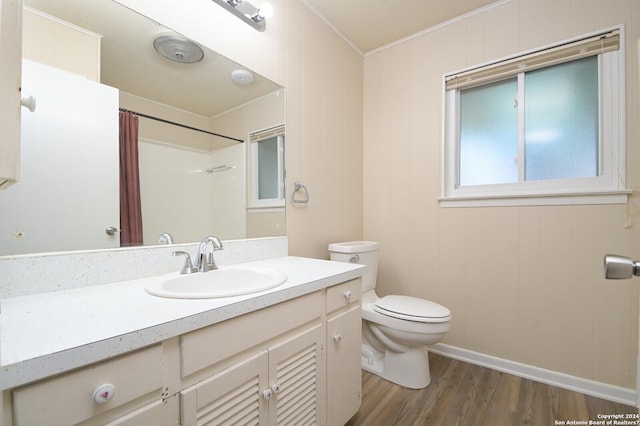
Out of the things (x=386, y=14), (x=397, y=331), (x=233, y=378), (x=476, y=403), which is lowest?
(x=476, y=403)

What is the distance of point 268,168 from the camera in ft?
5.31

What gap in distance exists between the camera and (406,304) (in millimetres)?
1734

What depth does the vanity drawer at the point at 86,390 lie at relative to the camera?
47 cm

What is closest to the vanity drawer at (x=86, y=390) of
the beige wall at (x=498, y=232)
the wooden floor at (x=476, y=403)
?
the wooden floor at (x=476, y=403)

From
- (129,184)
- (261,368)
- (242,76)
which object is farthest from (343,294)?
(242,76)

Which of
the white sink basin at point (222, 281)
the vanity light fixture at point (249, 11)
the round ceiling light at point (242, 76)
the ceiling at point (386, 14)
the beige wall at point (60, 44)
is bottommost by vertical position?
the white sink basin at point (222, 281)

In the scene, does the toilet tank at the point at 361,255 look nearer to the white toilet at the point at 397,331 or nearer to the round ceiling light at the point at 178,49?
the white toilet at the point at 397,331

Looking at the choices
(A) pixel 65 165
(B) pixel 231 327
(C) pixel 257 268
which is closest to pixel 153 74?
(A) pixel 65 165

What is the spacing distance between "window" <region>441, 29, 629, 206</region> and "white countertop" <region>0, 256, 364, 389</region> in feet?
5.35

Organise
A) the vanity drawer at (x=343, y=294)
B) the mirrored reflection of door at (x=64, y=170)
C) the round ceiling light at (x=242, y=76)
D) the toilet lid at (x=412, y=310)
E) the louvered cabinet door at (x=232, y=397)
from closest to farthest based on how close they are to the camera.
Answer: the louvered cabinet door at (x=232, y=397), the mirrored reflection of door at (x=64, y=170), the vanity drawer at (x=343, y=294), the round ceiling light at (x=242, y=76), the toilet lid at (x=412, y=310)

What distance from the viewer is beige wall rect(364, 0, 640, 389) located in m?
1.53

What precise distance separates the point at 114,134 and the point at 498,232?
2.17 metres

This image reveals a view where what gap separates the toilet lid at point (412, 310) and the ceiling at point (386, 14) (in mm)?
1959

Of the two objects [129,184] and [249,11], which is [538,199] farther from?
[129,184]
